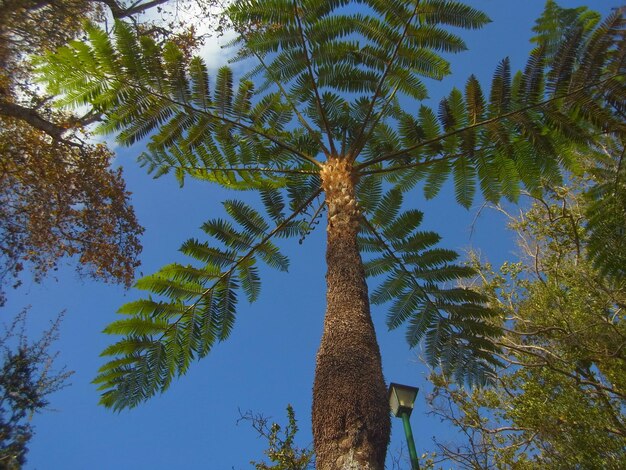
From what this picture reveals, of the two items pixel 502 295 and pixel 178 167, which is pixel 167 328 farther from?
pixel 502 295

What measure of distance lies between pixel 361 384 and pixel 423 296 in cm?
246

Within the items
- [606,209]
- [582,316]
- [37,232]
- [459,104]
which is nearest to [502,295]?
[582,316]

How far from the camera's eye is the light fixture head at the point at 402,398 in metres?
5.57

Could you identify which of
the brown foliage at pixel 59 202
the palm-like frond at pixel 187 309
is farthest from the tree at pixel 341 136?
the brown foliage at pixel 59 202

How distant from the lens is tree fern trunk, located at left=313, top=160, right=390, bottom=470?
2.52 meters

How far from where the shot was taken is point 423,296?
5.04 meters

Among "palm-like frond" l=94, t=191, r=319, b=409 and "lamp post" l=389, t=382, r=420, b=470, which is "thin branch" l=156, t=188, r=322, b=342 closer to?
"palm-like frond" l=94, t=191, r=319, b=409

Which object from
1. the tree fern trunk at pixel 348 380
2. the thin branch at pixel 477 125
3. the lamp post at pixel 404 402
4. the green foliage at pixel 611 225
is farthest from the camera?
the lamp post at pixel 404 402

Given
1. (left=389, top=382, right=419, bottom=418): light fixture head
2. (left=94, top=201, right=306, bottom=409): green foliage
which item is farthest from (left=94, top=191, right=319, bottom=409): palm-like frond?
(left=389, top=382, right=419, bottom=418): light fixture head

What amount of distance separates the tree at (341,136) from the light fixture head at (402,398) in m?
0.91

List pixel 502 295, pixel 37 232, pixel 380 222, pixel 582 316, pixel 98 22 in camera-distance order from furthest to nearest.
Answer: pixel 502 295 → pixel 98 22 → pixel 582 316 → pixel 37 232 → pixel 380 222

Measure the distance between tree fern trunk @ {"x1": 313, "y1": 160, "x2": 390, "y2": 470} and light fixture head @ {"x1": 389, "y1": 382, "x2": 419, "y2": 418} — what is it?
2516 millimetres

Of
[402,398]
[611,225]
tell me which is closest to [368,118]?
[611,225]

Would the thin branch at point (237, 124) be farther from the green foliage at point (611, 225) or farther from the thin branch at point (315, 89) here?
the green foliage at point (611, 225)
